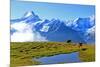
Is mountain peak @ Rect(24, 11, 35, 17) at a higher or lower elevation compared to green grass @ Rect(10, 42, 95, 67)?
higher

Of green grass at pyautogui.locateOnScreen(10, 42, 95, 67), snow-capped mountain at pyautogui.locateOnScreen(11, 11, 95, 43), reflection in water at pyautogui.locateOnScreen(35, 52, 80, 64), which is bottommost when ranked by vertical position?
reflection in water at pyautogui.locateOnScreen(35, 52, 80, 64)

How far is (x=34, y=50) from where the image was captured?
7.43ft

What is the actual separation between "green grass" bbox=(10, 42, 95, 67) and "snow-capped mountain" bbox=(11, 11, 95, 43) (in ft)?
0.17

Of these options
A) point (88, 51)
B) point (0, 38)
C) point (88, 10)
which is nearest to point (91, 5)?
point (88, 10)

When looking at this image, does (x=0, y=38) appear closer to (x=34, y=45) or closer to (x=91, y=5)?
(x=34, y=45)

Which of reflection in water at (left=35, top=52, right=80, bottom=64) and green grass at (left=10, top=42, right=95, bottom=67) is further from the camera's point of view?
reflection in water at (left=35, top=52, right=80, bottom=64)

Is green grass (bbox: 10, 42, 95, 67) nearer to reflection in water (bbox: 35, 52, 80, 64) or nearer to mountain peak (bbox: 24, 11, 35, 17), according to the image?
reflection in water (bbox: 35, 52, 80, 64)

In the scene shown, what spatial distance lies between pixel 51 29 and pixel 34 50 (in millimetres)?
292

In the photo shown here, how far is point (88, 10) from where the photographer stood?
251 centimetres

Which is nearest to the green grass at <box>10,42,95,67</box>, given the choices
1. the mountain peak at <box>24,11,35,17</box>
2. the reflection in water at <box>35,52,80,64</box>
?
the reflection in water at <box>35,52,80,64</box>

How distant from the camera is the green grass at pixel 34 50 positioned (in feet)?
7.15

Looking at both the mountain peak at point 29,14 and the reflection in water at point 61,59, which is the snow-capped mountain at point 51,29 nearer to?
the mountain peak at point 29,14

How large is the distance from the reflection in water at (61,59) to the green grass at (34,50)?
0.11ft

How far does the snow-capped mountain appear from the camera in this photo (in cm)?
221
